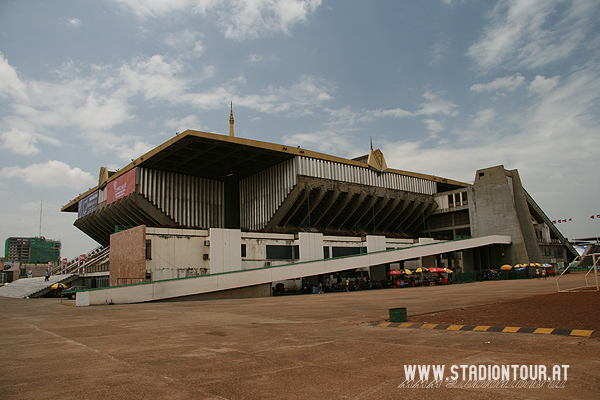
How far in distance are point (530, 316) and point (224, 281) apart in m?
23.1

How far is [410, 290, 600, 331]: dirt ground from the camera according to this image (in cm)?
863

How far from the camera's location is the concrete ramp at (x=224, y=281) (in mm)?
25297

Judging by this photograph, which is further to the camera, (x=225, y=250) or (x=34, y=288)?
(x=34, y=288)

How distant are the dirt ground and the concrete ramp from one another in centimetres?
2060

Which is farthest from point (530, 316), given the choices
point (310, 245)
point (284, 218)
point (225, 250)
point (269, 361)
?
point (284, 218)

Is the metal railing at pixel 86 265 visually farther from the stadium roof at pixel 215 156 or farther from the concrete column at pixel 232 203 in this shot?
the concrete column at pixel 232 203

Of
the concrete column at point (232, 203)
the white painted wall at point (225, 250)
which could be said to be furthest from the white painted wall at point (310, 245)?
the concrete column at point (232, 203)

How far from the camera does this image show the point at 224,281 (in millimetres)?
29953

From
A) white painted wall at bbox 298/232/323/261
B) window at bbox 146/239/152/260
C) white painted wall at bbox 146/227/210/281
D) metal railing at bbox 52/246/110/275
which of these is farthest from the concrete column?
window at bbox 146/239/152/260

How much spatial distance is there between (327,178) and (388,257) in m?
13.2

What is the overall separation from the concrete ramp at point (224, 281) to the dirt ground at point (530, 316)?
20.6m

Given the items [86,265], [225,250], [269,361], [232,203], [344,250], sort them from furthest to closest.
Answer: [232,203] → [86,265] → [344,250] → [225,250] → [269,361]

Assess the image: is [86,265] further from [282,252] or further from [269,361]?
[269,361]

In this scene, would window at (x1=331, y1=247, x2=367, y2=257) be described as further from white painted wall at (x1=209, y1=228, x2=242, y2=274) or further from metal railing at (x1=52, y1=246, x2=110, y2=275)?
metal railing at (x1=52, y1=246, x2=110, y2=275)
